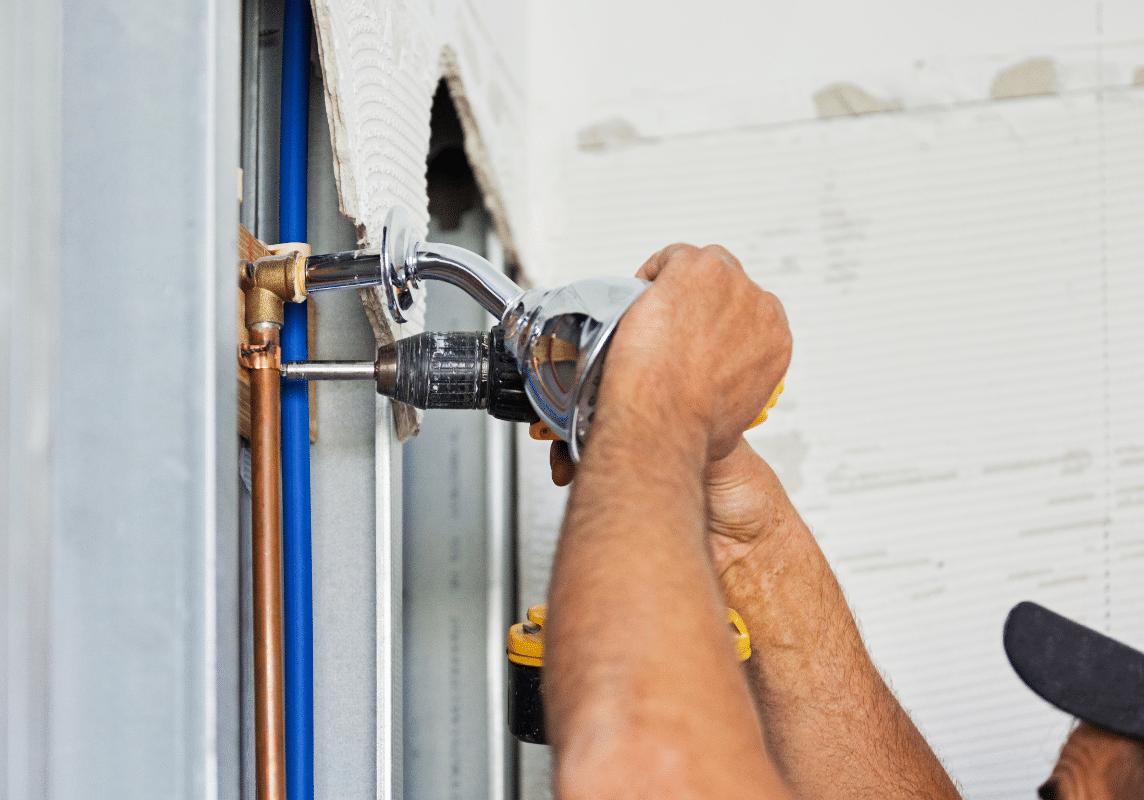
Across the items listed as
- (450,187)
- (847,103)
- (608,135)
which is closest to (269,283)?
(450,187)

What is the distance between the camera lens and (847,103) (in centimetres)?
125

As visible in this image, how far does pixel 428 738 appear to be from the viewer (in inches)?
41.8

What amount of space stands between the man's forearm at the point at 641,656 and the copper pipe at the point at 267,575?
28 centimetres

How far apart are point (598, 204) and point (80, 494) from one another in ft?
3.28

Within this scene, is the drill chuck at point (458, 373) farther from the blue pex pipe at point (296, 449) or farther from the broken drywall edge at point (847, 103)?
the broken drywall edge at point (847, 103)

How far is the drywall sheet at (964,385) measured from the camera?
1189mm

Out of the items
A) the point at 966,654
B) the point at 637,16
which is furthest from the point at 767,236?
the point at 966,654

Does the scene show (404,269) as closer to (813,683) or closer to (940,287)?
(813,683)

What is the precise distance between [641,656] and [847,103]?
116 centimetres

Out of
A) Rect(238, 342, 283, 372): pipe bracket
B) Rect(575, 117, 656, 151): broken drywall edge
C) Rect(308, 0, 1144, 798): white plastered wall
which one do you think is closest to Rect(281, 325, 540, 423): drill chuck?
Rect(238, 342, 283, 372): pipe bracket

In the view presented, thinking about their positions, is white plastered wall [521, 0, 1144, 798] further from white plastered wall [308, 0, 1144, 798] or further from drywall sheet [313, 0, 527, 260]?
drywall sheet [313, 0, 527, 260]

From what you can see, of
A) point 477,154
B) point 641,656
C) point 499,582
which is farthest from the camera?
point 499,582

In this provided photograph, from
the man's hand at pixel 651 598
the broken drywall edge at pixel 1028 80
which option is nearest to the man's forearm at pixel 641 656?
the man's hand at pixel 651 598

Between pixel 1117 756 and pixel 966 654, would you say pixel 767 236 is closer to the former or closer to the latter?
pixel 966 654
